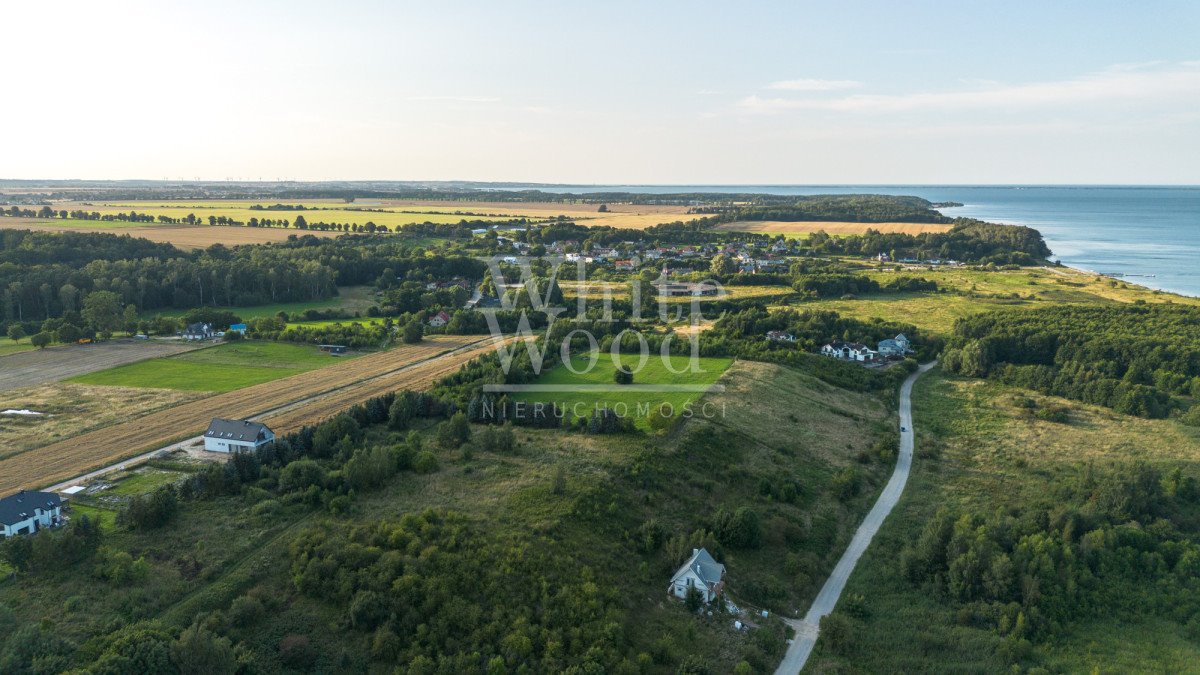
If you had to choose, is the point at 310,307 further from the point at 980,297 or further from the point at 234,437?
the point at 980,297

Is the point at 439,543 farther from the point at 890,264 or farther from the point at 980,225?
the point at 980,225

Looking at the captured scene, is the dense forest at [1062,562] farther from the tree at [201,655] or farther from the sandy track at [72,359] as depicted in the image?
the sandy track at [72,359]

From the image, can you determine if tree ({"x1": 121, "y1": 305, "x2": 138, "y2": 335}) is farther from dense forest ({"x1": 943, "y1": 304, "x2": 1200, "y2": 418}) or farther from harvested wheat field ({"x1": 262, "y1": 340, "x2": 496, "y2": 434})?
dense forest ({"x1": 943, "y1": 304, "x2": 1200, "y2": 418})

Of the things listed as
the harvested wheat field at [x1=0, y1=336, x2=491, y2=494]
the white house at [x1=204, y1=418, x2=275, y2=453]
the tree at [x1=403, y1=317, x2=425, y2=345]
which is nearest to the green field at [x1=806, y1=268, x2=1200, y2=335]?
the tree at [x1=403, y1=317, x2=425, y2=345]

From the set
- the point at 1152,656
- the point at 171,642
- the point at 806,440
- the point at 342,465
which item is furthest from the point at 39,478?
the point at 1152,656

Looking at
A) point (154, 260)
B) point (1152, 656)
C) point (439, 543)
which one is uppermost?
point (154, 260)

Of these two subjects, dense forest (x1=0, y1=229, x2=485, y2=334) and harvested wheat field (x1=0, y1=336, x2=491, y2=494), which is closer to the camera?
harvested wheat field (x1=0, y1=336, x2=491, y2=494)
